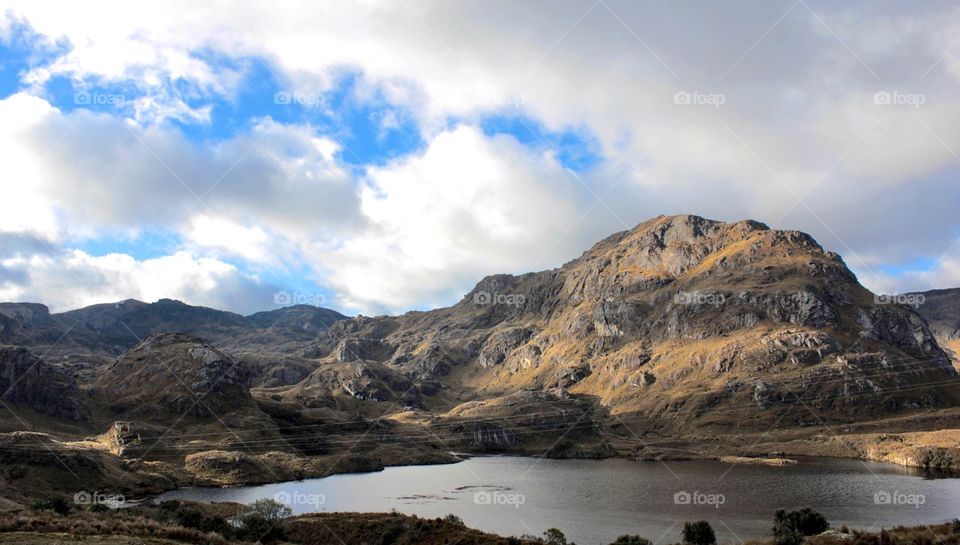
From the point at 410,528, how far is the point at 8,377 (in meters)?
179

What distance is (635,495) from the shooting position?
11981cm

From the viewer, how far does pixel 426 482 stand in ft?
504

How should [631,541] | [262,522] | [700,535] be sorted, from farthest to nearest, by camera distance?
[262,522] → [700,535] → [631,541]

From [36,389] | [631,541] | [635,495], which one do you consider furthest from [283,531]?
[36,389]

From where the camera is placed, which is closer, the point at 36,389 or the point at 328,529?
the point at 328,529

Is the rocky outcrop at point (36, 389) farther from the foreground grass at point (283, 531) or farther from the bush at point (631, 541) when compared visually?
the bush at point (631, 541)

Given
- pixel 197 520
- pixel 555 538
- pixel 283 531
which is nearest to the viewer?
pixel 555 538

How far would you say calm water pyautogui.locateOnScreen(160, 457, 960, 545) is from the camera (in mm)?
88375

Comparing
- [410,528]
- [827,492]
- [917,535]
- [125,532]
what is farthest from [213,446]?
[917,535]

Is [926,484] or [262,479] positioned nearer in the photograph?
[926,484]

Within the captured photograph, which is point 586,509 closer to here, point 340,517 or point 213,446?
point 340,517

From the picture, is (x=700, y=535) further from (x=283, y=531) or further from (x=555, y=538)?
(x=283, y=531)

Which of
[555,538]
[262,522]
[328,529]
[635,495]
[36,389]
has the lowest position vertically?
[328,529]

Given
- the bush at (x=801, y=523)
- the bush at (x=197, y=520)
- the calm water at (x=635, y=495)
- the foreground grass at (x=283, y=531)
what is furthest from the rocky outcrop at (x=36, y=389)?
the bush at (x=801, y=523)
